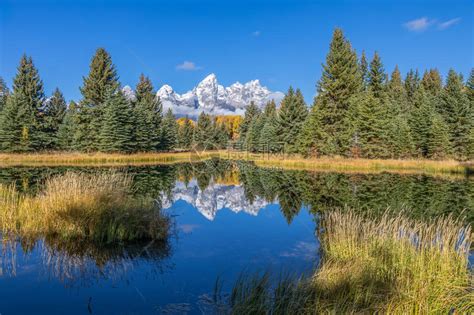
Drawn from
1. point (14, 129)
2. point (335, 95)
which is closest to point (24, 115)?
point (14, 129)

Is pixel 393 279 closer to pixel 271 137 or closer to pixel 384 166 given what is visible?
pixel 384 166

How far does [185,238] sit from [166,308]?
14.6 ft

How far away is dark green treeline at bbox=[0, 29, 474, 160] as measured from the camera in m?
36.5

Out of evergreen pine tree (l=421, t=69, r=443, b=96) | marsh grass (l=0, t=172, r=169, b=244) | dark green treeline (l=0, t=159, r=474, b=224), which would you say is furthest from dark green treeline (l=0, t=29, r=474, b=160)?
marsh grass (l=0, t=172, r=169, b=244)

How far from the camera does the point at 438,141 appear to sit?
122 feet

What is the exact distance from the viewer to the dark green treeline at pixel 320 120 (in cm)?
3650

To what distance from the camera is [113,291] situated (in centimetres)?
566

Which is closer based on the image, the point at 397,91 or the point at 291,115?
the point at 291,115

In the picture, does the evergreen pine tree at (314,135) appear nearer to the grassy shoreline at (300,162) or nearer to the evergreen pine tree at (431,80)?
the grassy shoreline at (300,162)

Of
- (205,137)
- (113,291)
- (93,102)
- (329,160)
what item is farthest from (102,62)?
(113,291)

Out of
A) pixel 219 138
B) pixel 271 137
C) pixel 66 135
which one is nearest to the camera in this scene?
pixel 66 135

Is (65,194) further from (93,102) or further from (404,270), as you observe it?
(93,102)

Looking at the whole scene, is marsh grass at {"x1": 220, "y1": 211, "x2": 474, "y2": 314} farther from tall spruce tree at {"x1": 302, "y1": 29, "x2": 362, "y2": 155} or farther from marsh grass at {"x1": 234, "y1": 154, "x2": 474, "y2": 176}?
tall spruce tree at {"x1": 302, "y1": 29, "x2": 362, "y2": 155}

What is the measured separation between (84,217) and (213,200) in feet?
30.2
